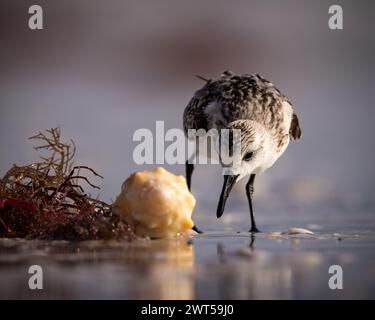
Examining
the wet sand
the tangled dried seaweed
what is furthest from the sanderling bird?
the tangled dried seaweed

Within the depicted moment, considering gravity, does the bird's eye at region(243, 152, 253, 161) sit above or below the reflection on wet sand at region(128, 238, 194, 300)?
above

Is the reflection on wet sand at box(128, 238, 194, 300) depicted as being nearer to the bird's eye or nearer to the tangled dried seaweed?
the tangled dried seaweed

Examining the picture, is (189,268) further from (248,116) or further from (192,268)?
(248,116)

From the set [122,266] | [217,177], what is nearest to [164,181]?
[122,266]

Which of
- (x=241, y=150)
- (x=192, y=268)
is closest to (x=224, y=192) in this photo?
(x=241, y=150)

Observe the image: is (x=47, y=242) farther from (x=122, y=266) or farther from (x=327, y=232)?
(x=327, y=232)
